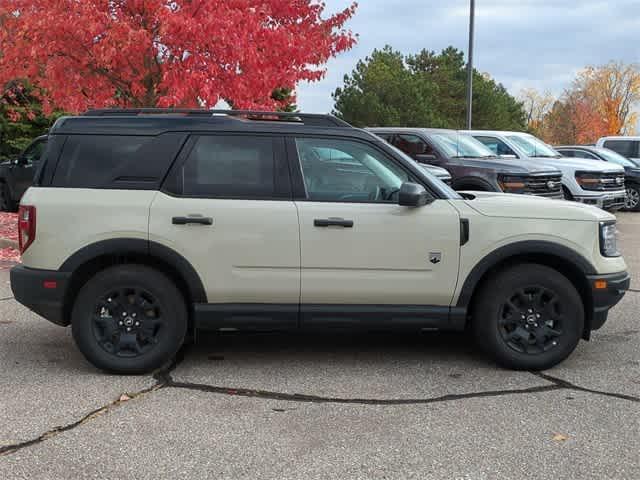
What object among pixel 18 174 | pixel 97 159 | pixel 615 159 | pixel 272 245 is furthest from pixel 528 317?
pixel 615 159

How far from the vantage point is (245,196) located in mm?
5309

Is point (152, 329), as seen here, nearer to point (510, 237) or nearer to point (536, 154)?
point (510, 237)

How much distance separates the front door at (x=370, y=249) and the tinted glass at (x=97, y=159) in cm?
117

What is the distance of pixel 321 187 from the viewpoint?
5375mm

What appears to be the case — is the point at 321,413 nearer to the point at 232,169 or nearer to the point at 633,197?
the point at 232,169

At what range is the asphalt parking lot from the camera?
3797 millimetres

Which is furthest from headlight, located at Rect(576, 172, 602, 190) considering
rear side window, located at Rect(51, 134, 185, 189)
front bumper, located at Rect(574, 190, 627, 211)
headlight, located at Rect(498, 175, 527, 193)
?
rear side window, located at Rect(51, 134, 185, 189)

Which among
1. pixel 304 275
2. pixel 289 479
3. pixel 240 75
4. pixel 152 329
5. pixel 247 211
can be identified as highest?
pixel 240 75

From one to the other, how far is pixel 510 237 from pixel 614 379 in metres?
1.22

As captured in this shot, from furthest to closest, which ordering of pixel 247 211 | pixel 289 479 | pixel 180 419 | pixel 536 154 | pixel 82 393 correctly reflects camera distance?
pixel 536 154 → pixel 247 211 → pixel 82 393 → pixel 180 419 → pixel 289 479

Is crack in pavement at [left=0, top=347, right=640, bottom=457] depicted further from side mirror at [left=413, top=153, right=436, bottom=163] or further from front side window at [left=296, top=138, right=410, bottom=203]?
side mirror at [left=413, top=153, right=436, bottom=163]

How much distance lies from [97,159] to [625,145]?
20548 mm

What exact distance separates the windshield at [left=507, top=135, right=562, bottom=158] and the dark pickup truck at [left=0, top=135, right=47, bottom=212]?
31.5ft

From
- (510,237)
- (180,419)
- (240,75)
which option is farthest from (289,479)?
(240,75)
